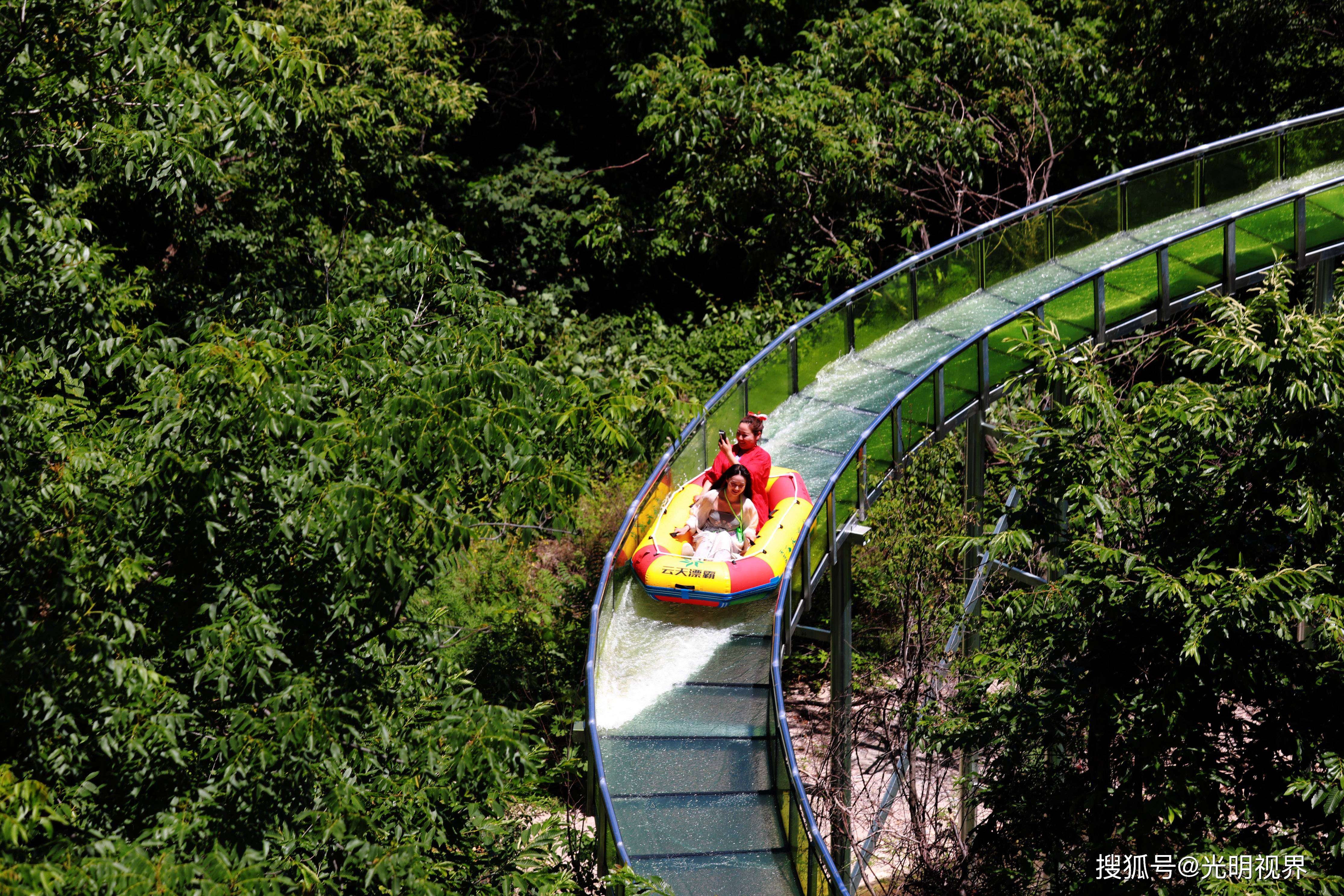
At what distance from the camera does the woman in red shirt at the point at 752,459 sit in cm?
1085

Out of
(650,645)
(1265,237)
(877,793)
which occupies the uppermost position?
(1265,237)

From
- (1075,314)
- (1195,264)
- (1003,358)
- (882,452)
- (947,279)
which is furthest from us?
(947,279)

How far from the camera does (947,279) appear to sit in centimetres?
1373

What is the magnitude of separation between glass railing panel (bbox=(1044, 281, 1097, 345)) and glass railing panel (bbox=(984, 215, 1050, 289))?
4.97ft

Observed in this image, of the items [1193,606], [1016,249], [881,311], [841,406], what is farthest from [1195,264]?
[1193,606]

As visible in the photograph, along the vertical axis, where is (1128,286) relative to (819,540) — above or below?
above

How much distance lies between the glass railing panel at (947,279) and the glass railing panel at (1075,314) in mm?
1543

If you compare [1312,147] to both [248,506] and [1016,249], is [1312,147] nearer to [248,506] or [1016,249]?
[1016,249]

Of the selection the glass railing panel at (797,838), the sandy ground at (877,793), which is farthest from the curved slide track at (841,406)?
the sandy ground at (877,793)

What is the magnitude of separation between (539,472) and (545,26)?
16299 mm

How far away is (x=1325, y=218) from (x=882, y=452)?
6508 millimetres

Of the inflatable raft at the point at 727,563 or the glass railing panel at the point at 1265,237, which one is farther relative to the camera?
the glass railing panel at the point at 1265,237

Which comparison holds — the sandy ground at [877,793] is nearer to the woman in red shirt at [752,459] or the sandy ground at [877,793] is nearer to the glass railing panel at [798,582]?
the glass railing panel at [798,582]

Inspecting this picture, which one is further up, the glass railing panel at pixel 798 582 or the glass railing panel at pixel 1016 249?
the glass railing panel at pixel 1016 249
